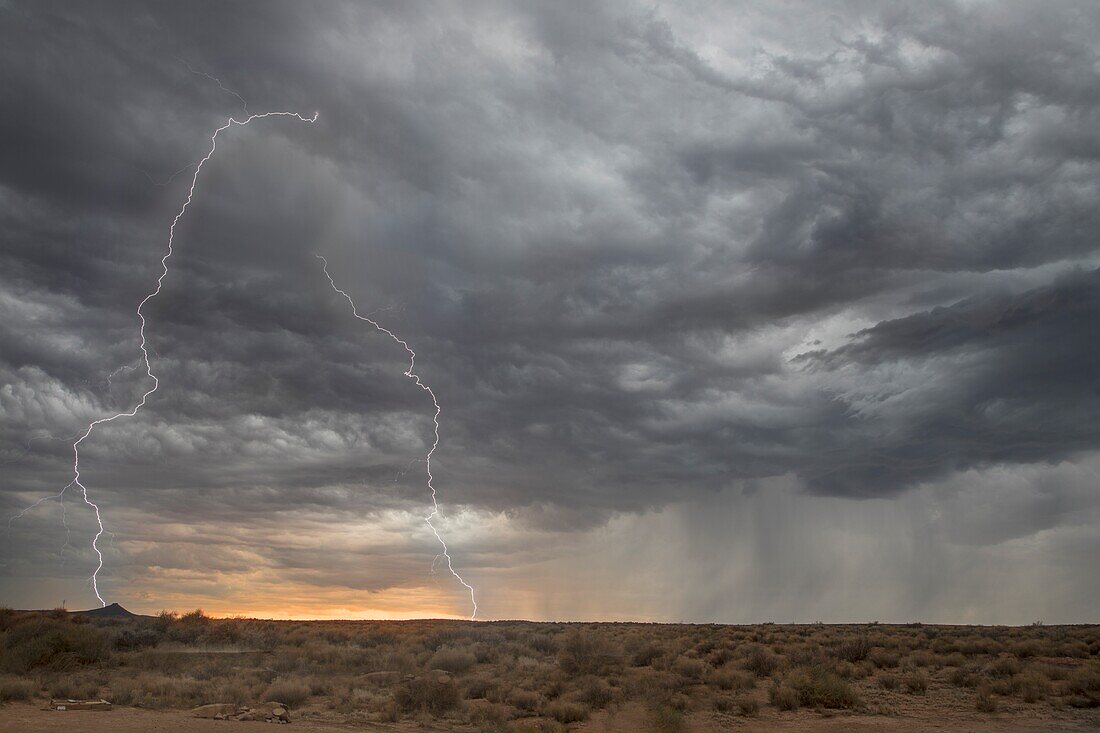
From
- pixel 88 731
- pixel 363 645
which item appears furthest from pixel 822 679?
pixel 363 645

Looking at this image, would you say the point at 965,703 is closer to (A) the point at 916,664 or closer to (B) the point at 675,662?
(A) the point at 916,664

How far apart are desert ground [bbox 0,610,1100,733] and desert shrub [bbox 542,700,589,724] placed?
5 cm

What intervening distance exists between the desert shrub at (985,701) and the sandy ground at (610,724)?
0.50 metres

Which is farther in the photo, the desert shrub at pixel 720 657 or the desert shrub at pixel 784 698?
the desert shrub at pixel 720 657

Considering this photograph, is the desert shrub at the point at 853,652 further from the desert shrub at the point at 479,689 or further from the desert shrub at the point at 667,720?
the desert shrub at the point at 479,689

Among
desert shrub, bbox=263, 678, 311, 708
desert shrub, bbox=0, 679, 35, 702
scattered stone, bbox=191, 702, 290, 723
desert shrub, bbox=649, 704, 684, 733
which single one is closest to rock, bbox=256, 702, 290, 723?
scattered stone, bbox=191, 702, 290, 723

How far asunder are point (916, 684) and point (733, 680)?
632 cm

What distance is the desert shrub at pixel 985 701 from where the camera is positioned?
24.8 meters

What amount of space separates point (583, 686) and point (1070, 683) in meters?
16.5

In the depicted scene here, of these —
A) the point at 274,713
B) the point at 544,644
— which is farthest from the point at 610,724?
the point at 544,644

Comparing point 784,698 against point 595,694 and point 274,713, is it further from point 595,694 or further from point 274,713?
point 274,713

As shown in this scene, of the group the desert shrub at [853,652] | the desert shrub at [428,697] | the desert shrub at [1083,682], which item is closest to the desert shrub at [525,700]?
the desert shrub at [428,697]

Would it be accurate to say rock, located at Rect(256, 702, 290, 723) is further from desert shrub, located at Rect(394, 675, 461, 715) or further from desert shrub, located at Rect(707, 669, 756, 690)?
desert shrub, located at Rect(707, 669, 756, 690)

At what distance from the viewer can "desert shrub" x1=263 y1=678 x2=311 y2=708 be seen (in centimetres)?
2789
